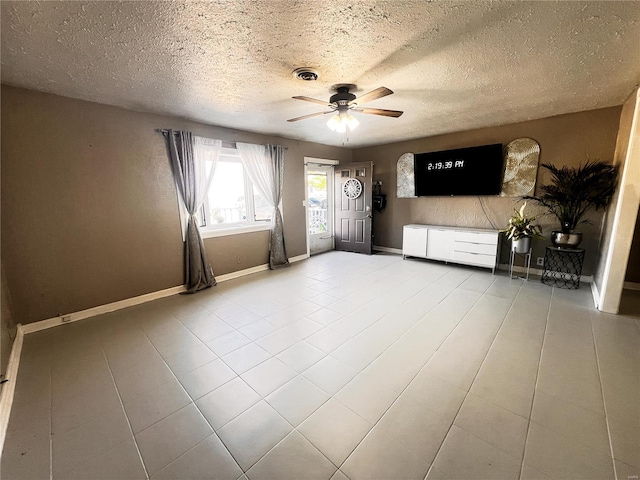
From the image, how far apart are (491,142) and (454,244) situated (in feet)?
6.04

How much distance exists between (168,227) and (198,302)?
1135mm

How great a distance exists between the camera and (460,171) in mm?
4738

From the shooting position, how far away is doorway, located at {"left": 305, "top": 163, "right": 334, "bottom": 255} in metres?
5.96

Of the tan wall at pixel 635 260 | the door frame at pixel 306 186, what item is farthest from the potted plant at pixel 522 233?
the door frame at pixel 306 186

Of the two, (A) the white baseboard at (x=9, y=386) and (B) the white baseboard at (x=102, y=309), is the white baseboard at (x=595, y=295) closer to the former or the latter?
(B) the white baseboard at (x=102, y=309)

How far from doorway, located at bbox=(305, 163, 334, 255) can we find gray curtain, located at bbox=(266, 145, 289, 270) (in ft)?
3.16

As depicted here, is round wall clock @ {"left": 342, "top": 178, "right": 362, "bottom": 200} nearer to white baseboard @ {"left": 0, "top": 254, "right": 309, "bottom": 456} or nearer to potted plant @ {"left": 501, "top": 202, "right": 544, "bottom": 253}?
white baseboard @ {"left": 0, "top": 254, "right": 309, "bottom": 456}

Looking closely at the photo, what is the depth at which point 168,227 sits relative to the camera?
3625mm

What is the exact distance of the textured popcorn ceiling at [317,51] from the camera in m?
1.53

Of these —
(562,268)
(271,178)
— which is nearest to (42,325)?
(271,178)

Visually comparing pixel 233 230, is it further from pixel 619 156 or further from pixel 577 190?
pixel 619 156

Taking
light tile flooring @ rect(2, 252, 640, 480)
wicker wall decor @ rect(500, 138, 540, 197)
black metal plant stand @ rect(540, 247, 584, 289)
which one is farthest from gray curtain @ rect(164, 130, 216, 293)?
black metal plant stand @ rect(540, 247, 584, 289)

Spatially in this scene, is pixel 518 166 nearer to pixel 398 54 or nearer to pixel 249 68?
pixel 398 54

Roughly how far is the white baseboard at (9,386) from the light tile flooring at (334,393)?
0.15 feet
